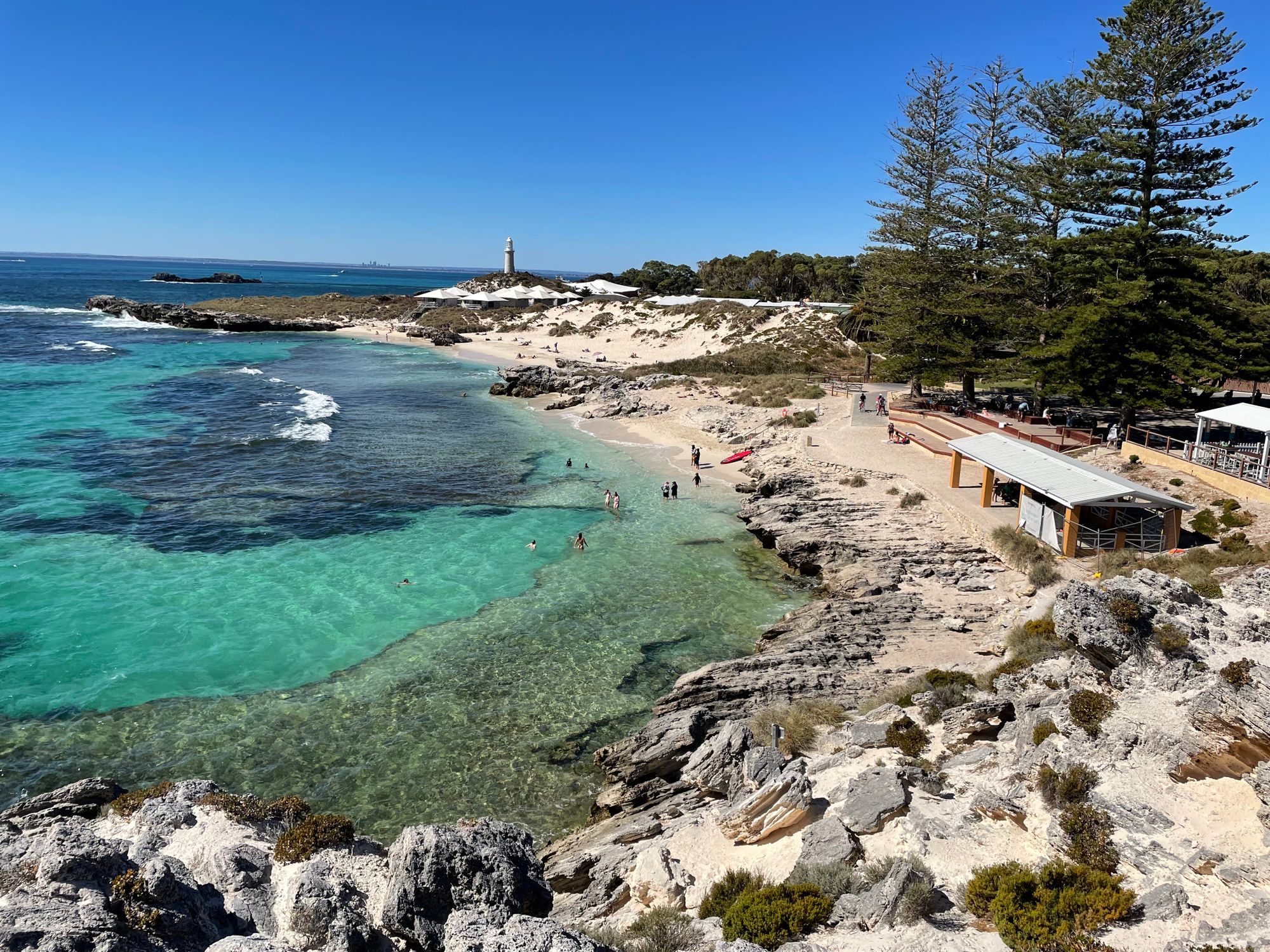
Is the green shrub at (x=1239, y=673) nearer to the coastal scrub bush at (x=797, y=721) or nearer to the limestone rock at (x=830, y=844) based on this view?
the limestone rock at (x=830, y=844)

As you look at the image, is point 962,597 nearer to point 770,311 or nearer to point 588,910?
point 588,910

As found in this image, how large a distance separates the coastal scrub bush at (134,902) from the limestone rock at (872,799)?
7.10 metres

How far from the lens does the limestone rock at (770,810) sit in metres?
8.87

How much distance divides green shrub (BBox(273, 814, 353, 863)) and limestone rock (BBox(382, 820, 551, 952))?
3.42 ft

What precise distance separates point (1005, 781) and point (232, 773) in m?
12.0

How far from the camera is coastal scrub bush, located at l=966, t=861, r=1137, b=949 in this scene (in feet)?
20.9

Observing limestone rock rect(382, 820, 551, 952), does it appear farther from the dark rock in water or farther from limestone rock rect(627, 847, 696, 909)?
the dark rock in water

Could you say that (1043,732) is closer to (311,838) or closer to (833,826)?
(833,826)

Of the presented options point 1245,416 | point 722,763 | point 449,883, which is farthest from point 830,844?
point 1245,416

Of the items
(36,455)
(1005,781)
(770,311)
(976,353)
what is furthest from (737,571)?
(770,311)

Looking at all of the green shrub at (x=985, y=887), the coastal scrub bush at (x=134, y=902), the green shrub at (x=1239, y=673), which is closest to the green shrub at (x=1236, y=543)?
the green shrub at (x=1239, y=673)

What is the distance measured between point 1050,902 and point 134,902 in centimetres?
810

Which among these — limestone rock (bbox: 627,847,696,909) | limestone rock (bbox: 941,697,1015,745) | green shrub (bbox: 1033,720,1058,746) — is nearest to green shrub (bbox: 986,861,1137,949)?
green shrub (bbox: 1033,720,1058,746)

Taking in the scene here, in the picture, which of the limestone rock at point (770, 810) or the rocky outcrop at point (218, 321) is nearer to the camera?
the limestone rock at point (770, 810)
